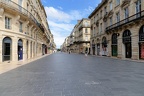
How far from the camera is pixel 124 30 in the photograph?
2277 cm

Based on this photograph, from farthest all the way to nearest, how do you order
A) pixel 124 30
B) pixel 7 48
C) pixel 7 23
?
pixel 124 30 < pixel 7 48 < pixel 7 23

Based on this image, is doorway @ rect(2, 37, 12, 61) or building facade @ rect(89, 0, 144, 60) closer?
doorway @ rect(2, 37, 12, 61)

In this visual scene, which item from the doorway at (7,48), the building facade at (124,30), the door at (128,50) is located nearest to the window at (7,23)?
the doorway at (7,48)

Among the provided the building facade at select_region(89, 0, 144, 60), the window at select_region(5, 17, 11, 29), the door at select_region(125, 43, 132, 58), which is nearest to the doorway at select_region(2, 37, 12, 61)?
the window at select_region(5, 17, 11, 29)

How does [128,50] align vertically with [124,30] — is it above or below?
below

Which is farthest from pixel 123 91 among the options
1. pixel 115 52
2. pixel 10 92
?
pixel 115 52

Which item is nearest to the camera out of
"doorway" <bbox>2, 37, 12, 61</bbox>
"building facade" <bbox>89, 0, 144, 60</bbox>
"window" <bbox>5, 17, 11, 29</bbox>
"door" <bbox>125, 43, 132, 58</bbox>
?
"doorway" <bbox>2, 37, 12, 61</bbox>

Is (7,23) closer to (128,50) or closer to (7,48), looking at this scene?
(7,48)

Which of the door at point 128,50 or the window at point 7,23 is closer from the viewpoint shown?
the window at point 7,23

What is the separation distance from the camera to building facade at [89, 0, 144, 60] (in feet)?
62.1

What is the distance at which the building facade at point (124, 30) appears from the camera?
18.9 meters

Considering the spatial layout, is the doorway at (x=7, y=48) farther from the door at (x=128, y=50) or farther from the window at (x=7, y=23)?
the door at (x=128, y=50)

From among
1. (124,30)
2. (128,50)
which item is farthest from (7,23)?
(128,50)

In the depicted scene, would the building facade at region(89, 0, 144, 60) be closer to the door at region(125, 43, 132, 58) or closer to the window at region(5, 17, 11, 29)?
the door at region(125, 43, 132, 58)
